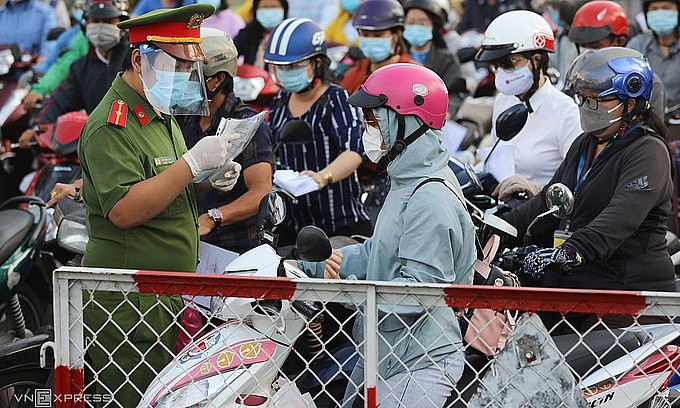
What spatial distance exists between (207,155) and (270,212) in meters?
0.33

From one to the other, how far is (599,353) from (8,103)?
23.9ft

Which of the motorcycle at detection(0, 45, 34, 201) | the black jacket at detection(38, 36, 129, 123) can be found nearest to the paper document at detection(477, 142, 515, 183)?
the black jacket at detection(38, 36, 129, 123)

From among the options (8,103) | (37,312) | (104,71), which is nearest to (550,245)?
(37,312)

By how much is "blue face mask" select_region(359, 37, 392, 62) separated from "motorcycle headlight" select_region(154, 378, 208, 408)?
448cm

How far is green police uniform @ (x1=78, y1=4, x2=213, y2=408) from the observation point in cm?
391

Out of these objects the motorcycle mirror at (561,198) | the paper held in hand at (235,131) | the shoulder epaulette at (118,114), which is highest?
the shoulder epaulette at (118,114)

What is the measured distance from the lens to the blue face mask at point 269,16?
9477 mm

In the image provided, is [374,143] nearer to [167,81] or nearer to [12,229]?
[167,81]

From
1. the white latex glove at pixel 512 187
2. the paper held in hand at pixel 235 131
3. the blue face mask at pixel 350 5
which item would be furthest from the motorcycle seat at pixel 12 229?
the blue face mask at pixel 350 5

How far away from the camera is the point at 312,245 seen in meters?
3.55

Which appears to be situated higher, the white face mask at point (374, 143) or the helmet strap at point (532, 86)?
the white face mask at point (374, 143)

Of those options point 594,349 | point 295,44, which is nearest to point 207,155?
point 594,349

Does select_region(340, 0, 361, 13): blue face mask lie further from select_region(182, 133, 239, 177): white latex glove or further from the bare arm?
the bare arm

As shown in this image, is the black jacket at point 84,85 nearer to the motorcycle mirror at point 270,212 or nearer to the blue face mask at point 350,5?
the motorcycle mirror at point 270,212
